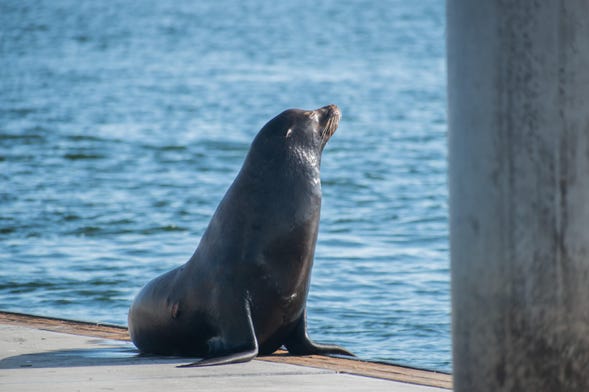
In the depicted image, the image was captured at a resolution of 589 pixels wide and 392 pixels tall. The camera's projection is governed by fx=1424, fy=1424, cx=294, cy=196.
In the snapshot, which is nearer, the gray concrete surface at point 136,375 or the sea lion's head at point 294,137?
the gray concrete surface at point 136,375

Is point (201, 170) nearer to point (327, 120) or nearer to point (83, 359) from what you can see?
point (327, 120)

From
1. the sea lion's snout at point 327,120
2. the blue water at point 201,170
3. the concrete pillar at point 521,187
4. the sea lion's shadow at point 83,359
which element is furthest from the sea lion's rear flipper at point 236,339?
the concrete pillar at point 521,187

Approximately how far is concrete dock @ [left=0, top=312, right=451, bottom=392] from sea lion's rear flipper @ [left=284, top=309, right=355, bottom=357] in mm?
64

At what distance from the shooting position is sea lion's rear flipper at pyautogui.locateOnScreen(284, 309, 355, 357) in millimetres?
6891

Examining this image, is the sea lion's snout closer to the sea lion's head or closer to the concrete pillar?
the sea lion's head

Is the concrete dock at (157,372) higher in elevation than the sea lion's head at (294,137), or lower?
lower

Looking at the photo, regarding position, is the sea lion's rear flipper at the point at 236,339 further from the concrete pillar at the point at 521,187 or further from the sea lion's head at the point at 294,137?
the concrete pillar at the point at 521,187

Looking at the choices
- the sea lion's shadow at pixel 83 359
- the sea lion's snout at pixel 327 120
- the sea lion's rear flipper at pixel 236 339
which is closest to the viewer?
the sea lion's shadow at pixel 83 359

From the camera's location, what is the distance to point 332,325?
9914 mm

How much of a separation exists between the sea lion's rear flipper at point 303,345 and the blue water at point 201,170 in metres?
1.46

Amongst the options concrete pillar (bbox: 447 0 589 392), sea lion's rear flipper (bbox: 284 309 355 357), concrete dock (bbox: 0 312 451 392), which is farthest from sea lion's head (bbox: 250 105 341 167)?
concrete pillar (bbox: 447 0 589 392)

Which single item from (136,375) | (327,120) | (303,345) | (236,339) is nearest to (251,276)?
(236,339)

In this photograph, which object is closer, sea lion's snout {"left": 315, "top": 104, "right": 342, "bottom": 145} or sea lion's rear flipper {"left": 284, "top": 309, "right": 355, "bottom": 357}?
sea lion's rear flipper {"left": 284, "top": 309, "right": 355, "bottom": 357}

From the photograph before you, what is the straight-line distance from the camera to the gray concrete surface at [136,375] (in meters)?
5.65
